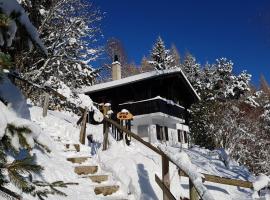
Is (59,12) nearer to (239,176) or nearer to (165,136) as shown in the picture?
(239,176)

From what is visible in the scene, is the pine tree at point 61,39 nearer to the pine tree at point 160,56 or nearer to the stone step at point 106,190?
the stone step at point 106,190

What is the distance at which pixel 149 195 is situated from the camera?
7.84 metres

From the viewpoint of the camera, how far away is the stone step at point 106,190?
7.76m

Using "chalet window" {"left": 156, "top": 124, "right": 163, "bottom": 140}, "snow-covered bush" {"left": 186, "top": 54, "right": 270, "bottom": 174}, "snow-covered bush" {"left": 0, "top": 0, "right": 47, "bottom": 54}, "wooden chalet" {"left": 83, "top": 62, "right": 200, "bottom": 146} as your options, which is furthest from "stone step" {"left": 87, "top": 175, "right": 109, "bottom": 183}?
"chalet window" {"left": 156, "top": 124, "right": 163, "bottom": 140}

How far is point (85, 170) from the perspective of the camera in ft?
28.6

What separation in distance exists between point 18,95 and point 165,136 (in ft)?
95.8

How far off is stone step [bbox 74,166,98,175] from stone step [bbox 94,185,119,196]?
3.13 ft

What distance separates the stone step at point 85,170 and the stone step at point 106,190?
37.6 inches

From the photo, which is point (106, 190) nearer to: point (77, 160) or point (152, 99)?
point (77, 160)

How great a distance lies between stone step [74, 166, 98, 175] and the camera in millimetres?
8523

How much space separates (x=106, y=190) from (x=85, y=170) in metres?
1.05

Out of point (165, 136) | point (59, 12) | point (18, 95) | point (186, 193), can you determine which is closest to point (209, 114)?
point (165, 136)

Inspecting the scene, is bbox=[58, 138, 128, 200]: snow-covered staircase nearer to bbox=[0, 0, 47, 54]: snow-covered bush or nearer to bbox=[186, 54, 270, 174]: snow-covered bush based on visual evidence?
bbox=[0, 0, 47, 54]: snow-covered bush

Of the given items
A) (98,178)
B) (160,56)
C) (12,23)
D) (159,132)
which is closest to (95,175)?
(98,178)
